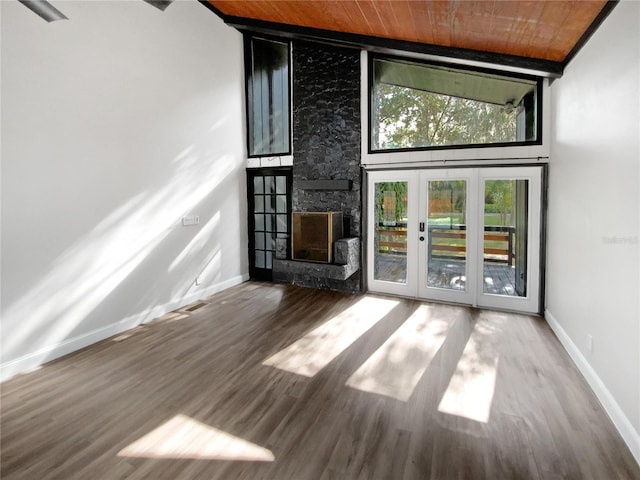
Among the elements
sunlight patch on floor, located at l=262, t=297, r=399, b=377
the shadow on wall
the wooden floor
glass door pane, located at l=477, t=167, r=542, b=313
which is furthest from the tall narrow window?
the wooden floor

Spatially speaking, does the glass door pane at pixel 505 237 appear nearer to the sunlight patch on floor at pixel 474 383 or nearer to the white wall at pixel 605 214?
the white wall at pixel 605 214

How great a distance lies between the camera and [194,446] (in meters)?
2.10

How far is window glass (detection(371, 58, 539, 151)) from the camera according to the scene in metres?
4.50

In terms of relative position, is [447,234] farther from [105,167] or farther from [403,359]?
[105,167]

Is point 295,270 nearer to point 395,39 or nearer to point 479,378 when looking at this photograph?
point 479,378

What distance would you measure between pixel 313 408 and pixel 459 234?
326cm

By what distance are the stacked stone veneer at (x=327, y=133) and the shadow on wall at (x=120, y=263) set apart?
1.31 metres

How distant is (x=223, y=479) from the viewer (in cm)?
185

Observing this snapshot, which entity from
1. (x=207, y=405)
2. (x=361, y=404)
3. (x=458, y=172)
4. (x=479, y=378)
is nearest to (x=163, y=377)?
(x=207, y=405)

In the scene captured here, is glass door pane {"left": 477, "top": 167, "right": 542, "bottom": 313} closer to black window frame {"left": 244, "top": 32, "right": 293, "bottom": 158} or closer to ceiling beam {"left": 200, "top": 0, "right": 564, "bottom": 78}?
ceiling beam {"left": 200, "top": 0, "right": 564, "bottom": 78}

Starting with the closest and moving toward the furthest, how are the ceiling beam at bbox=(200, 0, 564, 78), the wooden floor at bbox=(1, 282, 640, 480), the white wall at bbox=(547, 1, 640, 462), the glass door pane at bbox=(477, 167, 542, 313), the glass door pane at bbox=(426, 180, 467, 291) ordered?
1. the wooden floor at bbox=(1, 282, 640, 480)
2. the white wall at bbox=(547, 1, 640, 462)
3. the ceiling beam at bbox=(200, 0, 564, 78)
4. the glass door pane at bbox=(477, 167, 542, 313)
5. the glass door pane at bbox=(426, 180, 467, 291)

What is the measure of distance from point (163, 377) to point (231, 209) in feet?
10.8

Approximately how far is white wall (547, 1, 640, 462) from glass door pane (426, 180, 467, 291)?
125 cm

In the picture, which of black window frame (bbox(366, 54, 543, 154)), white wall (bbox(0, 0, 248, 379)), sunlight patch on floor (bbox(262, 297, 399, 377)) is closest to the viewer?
white wall (bbox(0, 0, 248, 379))
